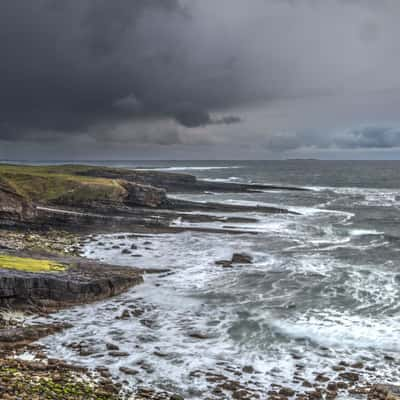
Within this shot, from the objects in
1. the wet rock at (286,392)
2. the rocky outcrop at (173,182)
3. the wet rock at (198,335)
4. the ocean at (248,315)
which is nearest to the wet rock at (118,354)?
the ocean at (248,315)

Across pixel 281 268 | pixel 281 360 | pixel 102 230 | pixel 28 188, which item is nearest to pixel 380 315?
pixel 281 360

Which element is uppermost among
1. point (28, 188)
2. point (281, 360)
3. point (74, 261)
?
point (28, 188)

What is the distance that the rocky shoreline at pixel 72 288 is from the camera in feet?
59.3

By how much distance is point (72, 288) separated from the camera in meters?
29.4

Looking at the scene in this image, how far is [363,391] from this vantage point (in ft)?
61.3

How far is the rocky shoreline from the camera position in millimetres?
18062

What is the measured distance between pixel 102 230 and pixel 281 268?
2696 centimetres

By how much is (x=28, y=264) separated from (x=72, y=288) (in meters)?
4.81

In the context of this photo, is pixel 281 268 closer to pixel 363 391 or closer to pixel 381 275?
pixel 381 275

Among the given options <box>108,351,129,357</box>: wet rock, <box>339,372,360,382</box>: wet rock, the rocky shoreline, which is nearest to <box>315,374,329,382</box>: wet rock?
the rocky shoreline

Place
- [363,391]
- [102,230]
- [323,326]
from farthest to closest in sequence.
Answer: [102,230] < [323,326] < [363,391]

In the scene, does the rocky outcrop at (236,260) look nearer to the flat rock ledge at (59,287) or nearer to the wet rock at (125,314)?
the flat rock ledge at (59,287)

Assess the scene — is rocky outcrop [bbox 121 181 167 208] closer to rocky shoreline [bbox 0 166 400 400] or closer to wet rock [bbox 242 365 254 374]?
rocky shoreline [bbox 0 166 400 400]

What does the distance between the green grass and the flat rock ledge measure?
36.9 inches
